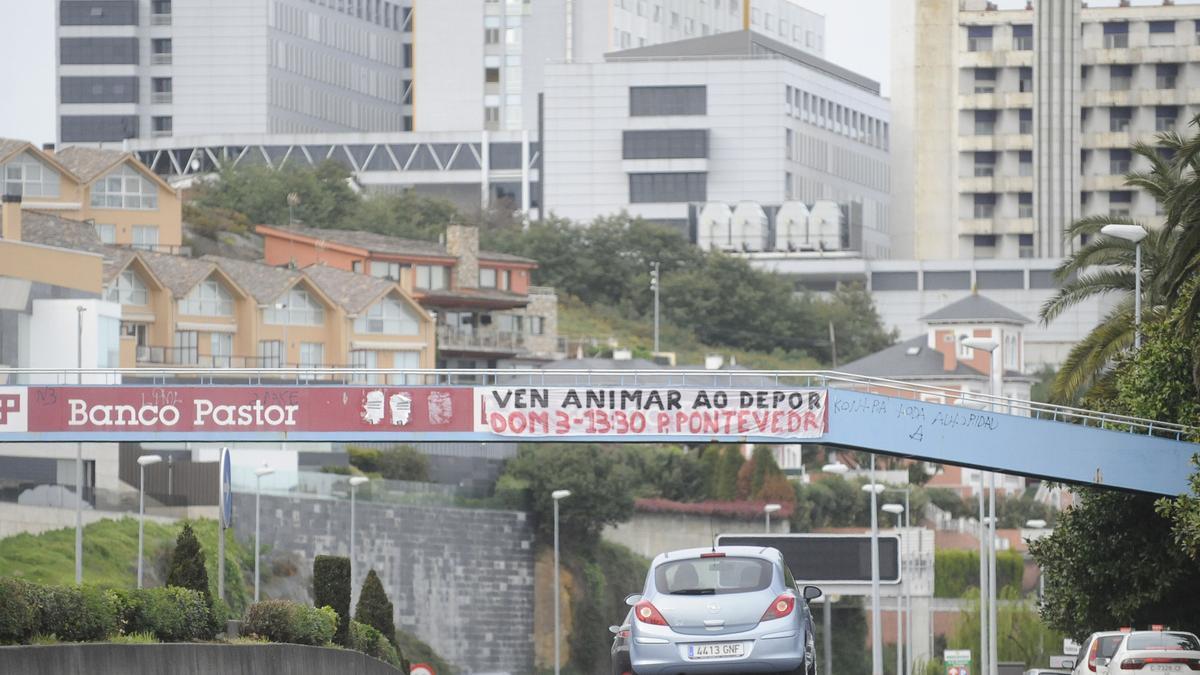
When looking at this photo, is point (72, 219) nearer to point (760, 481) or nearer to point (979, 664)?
point (760, 481)

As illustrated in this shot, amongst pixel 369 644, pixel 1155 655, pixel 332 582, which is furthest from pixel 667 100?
pixel 1155 655

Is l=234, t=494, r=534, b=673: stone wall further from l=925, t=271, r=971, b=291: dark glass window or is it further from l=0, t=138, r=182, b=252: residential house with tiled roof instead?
l=925, t=271, r=971, b=291: dark glass window

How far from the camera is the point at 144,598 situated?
29.0m

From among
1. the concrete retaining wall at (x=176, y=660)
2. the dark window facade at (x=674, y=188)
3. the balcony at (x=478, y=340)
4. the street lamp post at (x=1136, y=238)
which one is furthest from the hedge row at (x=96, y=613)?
the dark window facade at (x=674, y=188)

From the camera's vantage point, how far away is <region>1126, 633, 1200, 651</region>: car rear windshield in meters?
35.1

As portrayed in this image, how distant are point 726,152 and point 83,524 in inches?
3904

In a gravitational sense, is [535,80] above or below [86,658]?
above

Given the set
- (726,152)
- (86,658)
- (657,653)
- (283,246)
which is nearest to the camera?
(86,658)

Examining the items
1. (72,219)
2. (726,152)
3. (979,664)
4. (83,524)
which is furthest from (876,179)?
(83,524)

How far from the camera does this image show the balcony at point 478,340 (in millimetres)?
129500

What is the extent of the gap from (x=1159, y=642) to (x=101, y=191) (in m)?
100

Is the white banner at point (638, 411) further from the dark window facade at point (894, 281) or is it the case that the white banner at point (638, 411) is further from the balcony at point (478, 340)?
the dark window facade at point (894, 281)

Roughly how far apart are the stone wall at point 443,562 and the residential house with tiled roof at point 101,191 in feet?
118

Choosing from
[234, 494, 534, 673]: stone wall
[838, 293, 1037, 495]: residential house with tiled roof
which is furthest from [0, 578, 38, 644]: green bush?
[838, 293, 1037, 495]: residential house with tiled roof
